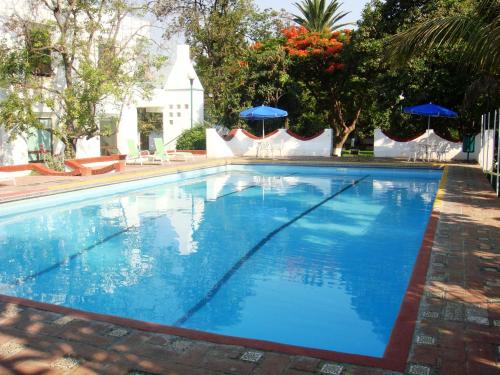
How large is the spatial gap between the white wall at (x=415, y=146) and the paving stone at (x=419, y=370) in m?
17.7

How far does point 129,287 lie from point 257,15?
25.3 m

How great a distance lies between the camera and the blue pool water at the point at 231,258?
5.06 metres

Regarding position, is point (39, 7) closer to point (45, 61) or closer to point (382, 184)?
point (45, 61)

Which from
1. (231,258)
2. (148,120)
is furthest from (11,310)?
(148,120)

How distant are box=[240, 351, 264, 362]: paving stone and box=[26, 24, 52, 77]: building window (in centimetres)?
1375

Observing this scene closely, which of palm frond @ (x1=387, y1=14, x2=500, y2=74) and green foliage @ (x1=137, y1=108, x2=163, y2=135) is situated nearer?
palm frond @ (x1=387, y1=14, x2=500, y2=74)

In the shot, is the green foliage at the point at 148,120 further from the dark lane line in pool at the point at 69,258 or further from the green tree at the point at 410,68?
the dark lane line in pool at the point at 69,258

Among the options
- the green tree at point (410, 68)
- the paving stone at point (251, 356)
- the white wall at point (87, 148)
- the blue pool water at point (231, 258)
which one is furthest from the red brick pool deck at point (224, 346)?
the white wall at point (87, 148)

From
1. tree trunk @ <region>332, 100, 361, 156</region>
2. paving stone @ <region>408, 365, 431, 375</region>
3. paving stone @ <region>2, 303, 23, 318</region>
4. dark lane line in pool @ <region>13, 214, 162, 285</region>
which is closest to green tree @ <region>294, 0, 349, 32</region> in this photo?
tree trunk @ <region>332, 100, 361, 156</region>

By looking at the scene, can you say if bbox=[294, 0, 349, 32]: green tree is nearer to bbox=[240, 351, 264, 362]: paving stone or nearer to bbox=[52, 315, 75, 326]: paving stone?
bbox=[52, 315, 75, 326]: paving stone

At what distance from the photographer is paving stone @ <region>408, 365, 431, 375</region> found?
3082 millimetres

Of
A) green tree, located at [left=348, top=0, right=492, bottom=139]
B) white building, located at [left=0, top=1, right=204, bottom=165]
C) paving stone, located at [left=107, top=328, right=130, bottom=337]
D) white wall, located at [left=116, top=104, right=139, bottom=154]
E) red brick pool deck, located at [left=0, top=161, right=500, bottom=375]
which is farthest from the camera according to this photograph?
white wall, located at [left=116, top=104, right=139, bottom=154]

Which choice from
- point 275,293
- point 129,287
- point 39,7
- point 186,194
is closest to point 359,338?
point 275,293

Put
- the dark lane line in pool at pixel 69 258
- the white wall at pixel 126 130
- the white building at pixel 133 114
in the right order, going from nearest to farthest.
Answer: the dark lane line in pool at pixel 69 258
the white building at pixel 133 114
the white wall at pixel 126 130
